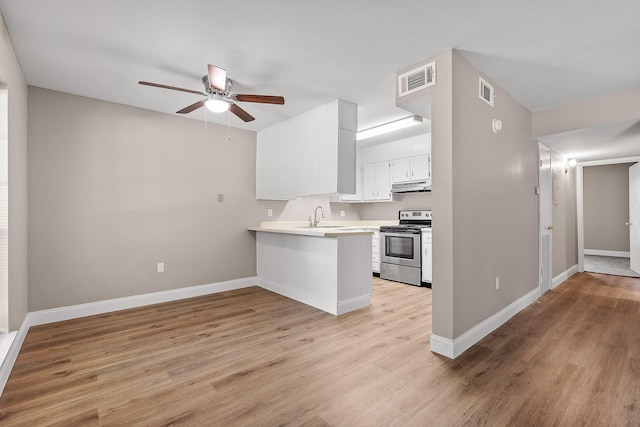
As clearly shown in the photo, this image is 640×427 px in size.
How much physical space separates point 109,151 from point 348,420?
3824 millimetres

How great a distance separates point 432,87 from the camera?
2625mm

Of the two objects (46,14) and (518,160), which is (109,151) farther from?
(518,160)

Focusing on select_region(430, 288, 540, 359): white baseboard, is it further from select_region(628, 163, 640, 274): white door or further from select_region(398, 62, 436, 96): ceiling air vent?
select_region(628, 163, 640, 274): white door

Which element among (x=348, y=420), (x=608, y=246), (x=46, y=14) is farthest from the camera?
(x=608, y=246)

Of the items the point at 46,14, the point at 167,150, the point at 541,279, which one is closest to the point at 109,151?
the point at 167,150

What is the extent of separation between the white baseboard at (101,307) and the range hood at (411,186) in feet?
10.1

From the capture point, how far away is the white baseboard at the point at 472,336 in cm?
248

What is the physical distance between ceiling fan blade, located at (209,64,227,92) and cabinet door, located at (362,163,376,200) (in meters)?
3.89

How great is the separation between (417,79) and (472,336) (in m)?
2.30

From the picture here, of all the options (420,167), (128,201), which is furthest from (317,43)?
(420,167)

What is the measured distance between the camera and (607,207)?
7.78m

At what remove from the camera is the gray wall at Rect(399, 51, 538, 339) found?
8.20ft

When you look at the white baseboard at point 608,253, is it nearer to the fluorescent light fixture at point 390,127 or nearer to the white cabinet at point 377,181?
the white cabinet at point 377,181

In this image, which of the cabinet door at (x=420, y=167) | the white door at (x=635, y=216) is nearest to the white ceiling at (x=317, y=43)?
the cabinet door at (x=420, y=167)
